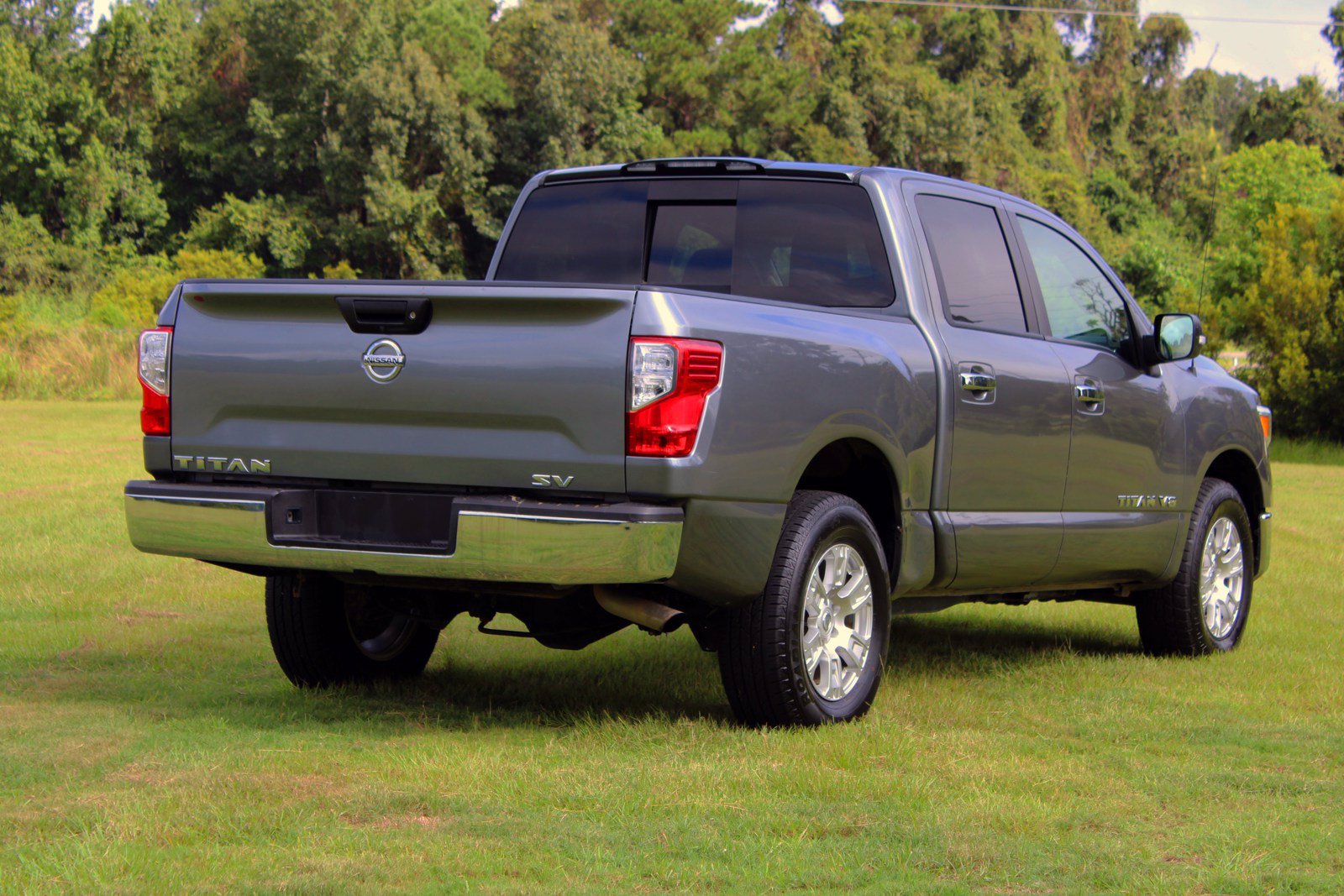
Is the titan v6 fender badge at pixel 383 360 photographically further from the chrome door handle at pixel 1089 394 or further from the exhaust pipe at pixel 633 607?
the chrome door handle at pixel 1089 394

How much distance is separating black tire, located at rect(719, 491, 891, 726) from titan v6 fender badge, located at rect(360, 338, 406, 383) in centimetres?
134

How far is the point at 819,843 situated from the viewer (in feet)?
13.9

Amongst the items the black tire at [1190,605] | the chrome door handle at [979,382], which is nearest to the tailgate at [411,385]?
the chrome door handle at [979,382]

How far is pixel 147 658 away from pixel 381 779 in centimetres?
273

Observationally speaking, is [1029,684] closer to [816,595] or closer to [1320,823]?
[816,595]

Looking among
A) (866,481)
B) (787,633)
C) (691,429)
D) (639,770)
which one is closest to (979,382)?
(866,481)

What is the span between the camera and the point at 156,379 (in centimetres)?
571

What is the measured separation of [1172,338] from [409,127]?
55518mm

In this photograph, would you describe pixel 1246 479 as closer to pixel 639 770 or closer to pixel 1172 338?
pixel 1172 338

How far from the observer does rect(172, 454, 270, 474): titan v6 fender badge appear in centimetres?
555

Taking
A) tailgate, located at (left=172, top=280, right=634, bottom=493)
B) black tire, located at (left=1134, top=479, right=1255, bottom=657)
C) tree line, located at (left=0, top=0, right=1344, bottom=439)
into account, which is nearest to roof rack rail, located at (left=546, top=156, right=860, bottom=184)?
tailgate, located at (left=172, top=280, right=634, bottom=493)

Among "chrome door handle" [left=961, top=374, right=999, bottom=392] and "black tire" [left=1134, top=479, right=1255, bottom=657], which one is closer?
"chrome door handle" [left=961, top=374, right=999, bottom=392]

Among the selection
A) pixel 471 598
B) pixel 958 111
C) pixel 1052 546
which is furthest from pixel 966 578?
pixel 958 111

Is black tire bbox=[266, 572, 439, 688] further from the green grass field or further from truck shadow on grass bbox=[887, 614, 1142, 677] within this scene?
truck shadow on grass bbox=[887, 614, 1142, 677]
